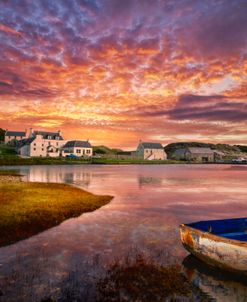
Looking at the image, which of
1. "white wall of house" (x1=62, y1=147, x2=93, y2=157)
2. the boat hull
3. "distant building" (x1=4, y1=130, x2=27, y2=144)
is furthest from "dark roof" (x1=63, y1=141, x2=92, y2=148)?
the boat hull

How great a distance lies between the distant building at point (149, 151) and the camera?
554 ft

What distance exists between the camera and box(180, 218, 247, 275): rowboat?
32.7 ft

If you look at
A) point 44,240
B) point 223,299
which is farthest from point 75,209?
point 223,299

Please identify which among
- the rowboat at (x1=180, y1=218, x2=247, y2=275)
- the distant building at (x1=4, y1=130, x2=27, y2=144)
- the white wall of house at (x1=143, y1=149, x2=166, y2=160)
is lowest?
the rowboat at (x1=180, y1=218, x2=247, y2=275)

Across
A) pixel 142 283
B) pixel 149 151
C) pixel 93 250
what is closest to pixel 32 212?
pixel 93 250

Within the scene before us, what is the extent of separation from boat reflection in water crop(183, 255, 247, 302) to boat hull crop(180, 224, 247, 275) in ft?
1.10

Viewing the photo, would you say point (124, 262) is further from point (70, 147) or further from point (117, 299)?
point (70, 147)

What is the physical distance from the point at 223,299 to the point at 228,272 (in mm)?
1670

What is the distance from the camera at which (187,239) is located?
457 inches

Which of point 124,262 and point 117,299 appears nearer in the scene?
point 117,299

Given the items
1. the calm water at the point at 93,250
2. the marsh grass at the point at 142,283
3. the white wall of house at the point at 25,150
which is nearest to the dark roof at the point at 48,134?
the white wall of house at the point at 25,150

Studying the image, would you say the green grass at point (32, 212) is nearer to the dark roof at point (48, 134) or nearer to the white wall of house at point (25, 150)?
the white wall of house at point (25, 150)

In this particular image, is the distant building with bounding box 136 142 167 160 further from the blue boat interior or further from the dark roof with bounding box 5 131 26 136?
the blue boat interior

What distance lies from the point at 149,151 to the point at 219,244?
16143cm
